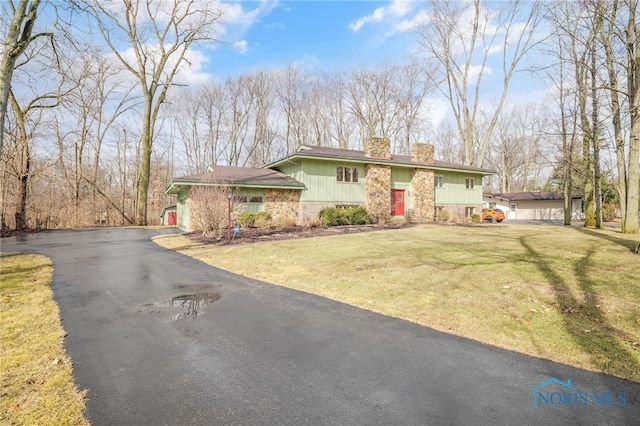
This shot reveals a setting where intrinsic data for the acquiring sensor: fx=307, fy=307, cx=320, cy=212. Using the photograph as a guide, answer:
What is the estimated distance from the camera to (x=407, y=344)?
3.86 meters

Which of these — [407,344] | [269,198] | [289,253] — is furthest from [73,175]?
[407,344]

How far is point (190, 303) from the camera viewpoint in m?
5.60

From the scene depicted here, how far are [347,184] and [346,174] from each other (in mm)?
700

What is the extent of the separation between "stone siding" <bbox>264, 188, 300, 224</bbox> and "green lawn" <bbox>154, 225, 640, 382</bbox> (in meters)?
8.21

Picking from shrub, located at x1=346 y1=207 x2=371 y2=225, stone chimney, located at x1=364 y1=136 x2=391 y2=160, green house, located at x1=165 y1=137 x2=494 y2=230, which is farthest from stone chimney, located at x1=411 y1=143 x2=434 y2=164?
shrub, located at x1=346 y1=207 x2=371 y2=225

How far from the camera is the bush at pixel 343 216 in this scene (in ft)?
60.7

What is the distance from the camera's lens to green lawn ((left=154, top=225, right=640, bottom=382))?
3.90m

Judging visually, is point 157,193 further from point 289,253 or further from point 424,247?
point 424,247

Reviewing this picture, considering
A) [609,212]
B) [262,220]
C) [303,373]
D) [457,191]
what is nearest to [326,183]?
[262,220]

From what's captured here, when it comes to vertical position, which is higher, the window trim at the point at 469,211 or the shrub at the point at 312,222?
the window trim at the point at 469,211

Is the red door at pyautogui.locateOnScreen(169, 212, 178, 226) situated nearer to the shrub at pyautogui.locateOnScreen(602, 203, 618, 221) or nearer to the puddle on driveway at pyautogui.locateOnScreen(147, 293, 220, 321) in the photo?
the puddle on driveway at pyautogui.locateOnScreen(147, 293, 220, 321)

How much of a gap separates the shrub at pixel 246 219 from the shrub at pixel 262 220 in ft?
0.61

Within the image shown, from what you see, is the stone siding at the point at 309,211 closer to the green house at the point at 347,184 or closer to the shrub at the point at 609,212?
the green house at the point at 347,184

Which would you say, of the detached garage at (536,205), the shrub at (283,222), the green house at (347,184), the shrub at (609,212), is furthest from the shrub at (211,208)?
the shrub at (609,212)
